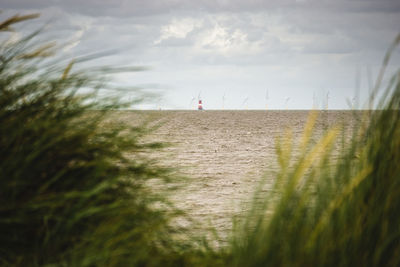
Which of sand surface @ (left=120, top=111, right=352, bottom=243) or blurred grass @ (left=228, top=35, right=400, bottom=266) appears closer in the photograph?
blurred grass @ (left=228, top=35, right=400, bottom=266)

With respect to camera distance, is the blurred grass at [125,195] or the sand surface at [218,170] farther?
the sand surface at [218,170]

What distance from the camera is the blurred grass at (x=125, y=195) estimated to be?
45.8 inches

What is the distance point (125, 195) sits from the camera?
1.40m

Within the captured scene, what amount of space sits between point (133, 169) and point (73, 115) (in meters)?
0.27

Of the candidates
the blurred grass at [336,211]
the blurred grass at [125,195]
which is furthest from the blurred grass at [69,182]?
the blurred grass at [336,211]

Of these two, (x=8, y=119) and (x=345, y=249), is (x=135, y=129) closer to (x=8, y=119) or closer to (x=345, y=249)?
(x=8, y=119)

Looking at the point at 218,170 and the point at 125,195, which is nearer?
the point at 125,195

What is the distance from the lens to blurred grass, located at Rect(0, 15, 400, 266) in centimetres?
116

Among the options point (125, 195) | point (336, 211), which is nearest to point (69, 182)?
point (125, 195)

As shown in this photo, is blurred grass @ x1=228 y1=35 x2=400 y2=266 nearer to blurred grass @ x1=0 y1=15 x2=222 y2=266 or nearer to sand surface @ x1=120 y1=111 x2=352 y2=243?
sand surface @ x1=120 y1=111 x2=352 y2=243

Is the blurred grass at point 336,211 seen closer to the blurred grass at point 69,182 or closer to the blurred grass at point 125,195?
the blurred grass at point 125,195

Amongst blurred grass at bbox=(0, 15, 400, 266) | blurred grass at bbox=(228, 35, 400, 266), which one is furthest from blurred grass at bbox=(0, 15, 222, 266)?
blurred grass at bbox=(228, 35, 400, 266)

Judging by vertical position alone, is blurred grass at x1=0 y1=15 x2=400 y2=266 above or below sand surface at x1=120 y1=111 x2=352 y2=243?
above

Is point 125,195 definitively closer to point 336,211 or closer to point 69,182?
point 69,182
